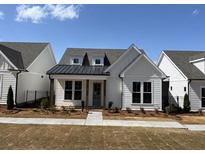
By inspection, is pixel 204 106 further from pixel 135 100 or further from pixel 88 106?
pixel 88 106

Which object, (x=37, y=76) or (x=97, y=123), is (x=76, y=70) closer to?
(x=37, y=76)

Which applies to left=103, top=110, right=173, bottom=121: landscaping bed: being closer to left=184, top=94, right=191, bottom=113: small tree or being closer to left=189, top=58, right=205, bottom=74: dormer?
left=184, top=94, right=191, bottom=113: small tree

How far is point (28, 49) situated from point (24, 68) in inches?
193

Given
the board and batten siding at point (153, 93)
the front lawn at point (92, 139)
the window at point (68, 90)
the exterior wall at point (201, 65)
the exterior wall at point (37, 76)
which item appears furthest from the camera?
the exterior wall at point (201, 65)

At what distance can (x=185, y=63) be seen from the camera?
23141mm

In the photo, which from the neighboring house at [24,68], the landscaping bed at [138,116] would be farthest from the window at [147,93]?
the neighboring house at [24,68]

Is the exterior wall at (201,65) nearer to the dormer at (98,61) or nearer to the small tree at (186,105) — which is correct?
the small tree at (186,105)

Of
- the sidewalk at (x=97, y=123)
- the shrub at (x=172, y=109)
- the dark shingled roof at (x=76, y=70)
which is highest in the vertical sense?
the dark shingled roof at (x=76, y=70)

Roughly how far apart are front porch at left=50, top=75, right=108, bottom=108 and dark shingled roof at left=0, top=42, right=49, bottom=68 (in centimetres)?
446

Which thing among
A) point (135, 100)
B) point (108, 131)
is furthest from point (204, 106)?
point (108, 131)

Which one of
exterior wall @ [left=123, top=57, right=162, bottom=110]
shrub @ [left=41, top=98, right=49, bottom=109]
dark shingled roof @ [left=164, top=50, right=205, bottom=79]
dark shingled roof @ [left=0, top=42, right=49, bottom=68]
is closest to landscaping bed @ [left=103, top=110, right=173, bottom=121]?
exterior wall @ [left=123, top=57, right=162, bottom=110]

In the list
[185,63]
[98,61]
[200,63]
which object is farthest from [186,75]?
[98,61]

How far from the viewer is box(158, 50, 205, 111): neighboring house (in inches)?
798

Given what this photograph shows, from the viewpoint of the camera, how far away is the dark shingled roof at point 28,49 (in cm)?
2327
